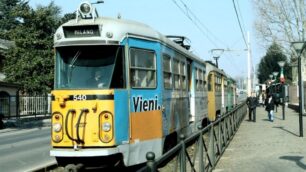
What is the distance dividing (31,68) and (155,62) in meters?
31.1

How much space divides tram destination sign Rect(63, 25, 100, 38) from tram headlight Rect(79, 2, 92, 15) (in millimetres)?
414

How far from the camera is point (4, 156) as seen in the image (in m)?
14.3

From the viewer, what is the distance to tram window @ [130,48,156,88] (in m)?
9.43

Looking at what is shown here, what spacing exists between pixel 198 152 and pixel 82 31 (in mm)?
3082

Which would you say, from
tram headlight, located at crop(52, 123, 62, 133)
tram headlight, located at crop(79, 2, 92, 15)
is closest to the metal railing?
tram headlight, located at crop(52, 123, 62, 133)

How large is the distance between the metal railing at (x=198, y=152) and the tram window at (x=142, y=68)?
4.89 ft

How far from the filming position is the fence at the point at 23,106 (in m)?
30.7

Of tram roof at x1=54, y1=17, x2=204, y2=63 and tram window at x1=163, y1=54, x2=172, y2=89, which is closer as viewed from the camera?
tram roof at x1=54, y1=17, x2=204, y2=63

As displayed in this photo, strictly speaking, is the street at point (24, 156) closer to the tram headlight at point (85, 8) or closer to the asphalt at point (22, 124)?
the tram headlight at point (85, 8)

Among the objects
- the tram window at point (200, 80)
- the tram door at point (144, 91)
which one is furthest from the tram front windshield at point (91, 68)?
the tram window at point (200, 80)

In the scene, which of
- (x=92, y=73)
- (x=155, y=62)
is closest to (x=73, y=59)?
(x=92, y=73)

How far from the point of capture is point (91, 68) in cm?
914

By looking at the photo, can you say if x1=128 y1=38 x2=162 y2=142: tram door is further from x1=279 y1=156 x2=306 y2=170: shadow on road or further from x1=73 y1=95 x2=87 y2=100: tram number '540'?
x1=279 y1=156 x2=306 y2=170: shadow on road

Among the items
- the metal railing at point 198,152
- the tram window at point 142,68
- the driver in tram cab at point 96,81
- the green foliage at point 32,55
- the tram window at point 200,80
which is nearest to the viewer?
the metal railing at point 198,152
